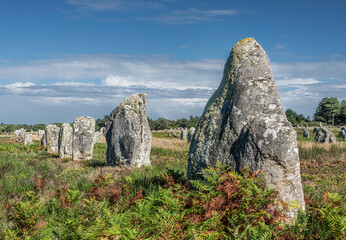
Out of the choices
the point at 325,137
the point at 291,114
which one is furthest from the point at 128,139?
the point at 291,114

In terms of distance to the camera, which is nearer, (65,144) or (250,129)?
(250,129)

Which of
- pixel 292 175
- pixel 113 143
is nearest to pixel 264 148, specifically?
pixel 292 175

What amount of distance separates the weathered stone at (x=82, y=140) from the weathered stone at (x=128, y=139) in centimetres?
542

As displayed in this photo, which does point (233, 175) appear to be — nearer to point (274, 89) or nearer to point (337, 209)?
point (337, 209)

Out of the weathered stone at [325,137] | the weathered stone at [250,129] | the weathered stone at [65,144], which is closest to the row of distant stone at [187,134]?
the weathered stone at [65,144]

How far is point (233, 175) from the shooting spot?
5.02m

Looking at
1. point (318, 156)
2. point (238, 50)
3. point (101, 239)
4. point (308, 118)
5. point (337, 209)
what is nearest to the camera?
point (101, 239)

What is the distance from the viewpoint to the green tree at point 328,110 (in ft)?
305

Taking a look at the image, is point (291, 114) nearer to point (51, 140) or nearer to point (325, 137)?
point (325, 137)

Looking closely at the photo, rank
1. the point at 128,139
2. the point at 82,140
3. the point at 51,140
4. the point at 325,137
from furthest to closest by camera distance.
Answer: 1. the point at 325,137
2. the point at 51,140
3. the point at 82,140
4. the point at 128,139

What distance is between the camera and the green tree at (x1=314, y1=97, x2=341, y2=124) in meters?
92.9

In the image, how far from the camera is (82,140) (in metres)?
20.0

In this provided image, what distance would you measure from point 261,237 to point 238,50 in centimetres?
476

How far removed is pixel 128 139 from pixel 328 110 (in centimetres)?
9844
